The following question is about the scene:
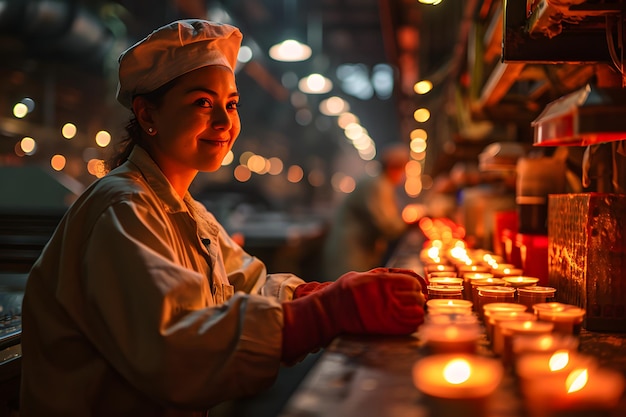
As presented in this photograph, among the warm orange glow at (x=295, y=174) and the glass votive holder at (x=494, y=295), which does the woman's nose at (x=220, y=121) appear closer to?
the glass votive holder at (x=494, y=295)

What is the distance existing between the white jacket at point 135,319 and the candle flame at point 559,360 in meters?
0.59

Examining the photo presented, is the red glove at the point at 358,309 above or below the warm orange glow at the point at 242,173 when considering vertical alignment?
below

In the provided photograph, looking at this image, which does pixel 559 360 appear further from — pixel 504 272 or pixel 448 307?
pixel 504 272

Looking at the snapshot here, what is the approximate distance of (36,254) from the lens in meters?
2.85

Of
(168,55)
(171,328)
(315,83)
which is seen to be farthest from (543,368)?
(315,83)

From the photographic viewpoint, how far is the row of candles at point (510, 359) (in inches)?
34.3

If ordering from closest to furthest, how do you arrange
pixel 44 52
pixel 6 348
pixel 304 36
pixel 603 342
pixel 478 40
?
1. pixel 603 342
2. pixel 6 348
3. pixel 478 40
4. pixel 44 52
5. pixel 304 36

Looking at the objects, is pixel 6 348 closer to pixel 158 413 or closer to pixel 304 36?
pixel 158 413

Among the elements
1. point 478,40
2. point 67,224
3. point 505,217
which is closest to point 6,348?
point 67,224

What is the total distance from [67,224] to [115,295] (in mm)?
307

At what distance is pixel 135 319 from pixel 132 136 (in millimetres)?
821

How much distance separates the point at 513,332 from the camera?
1161 mm

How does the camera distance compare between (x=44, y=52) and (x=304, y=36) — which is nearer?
(x=44, y=52)

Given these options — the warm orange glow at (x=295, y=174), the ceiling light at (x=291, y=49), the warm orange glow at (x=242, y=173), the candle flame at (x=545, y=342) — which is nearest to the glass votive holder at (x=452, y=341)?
the candle flame at (x=545, y=342)
